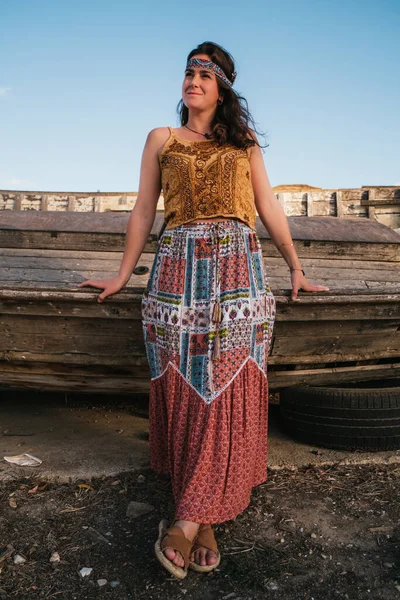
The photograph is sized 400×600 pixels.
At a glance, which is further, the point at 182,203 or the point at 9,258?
the point at 9,258

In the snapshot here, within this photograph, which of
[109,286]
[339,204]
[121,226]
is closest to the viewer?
[109,286]

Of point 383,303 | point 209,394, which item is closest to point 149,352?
point 209,394

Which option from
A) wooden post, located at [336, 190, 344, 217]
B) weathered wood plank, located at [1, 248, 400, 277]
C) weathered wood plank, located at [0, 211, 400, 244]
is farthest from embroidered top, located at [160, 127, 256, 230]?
wooden post, located at [336, 190, 344, 217]

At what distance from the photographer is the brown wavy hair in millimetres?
2678

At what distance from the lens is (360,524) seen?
286 cm

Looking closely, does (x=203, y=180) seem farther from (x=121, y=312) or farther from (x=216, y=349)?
(x=121, y=312)

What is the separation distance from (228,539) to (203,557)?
311 mm

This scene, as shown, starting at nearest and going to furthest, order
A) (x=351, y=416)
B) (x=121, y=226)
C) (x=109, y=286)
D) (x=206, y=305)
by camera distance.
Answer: (x=206, y=305)
(x=109, y=286)
(x=351, y=416)
(x=121, y=226)

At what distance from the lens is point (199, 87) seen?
8.70 ft

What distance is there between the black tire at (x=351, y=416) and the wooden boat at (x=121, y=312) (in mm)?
251

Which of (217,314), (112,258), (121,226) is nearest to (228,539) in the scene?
(217,314)

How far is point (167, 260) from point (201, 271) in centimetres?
19

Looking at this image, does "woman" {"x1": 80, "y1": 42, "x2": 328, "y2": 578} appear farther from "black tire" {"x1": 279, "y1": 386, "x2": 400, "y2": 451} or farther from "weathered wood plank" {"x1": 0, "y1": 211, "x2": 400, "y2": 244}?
"weathered wood plank" {"x1": 0, "y1": 211, "x2": 400, "y2": 244}

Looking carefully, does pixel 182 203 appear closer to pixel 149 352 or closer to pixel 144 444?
pixel 149 352
